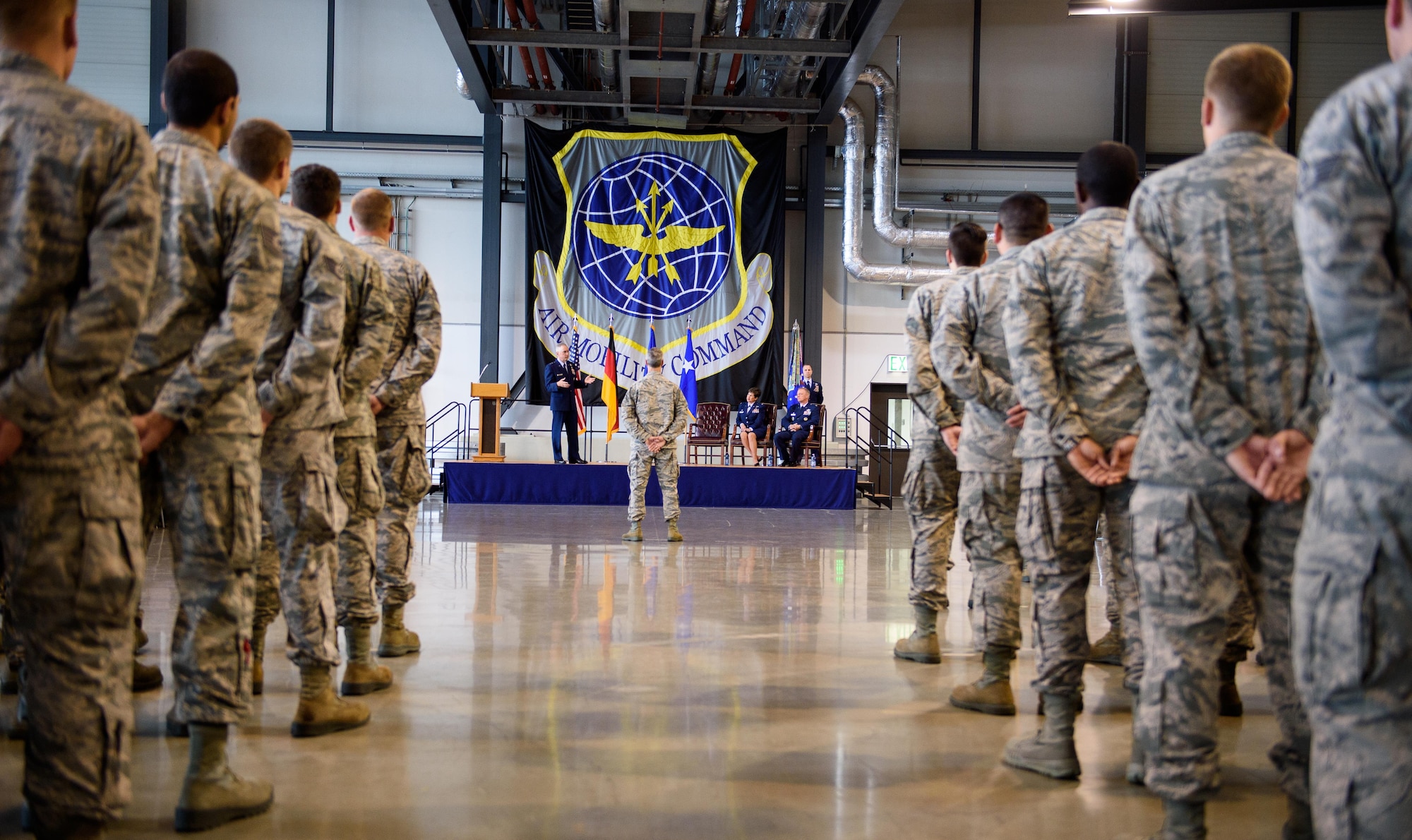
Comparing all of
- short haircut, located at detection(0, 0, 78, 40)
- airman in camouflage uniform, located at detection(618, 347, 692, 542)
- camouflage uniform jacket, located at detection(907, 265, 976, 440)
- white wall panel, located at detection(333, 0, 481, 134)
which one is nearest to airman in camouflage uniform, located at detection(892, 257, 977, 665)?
camouflage uniform jacket, located at detection(907, 265, 976, 440)

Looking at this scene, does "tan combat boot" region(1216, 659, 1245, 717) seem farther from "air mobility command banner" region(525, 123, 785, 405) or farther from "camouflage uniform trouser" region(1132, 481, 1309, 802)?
"air mobility command banner" region(525, 123, 785, 405)

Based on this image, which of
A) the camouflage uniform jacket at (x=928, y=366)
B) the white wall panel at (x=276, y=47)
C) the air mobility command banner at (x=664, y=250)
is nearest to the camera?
the camouflage uniform jacket at (x=928, y=366)

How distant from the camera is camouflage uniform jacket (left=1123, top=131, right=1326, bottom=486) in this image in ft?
6.28

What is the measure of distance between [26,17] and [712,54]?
38.5 ft

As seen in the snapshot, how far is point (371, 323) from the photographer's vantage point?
10.8ft

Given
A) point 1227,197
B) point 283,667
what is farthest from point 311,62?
point 1227,197

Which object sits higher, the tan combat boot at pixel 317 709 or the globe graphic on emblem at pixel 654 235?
the globe graphic on emblem at pixel 654 235

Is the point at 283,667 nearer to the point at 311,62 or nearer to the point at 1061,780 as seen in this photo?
the point at 1061,780

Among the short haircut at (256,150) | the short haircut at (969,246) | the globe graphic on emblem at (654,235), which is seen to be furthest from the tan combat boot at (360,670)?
the globe graphic on emblem at (654,235)

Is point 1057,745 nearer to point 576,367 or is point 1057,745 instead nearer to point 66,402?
point 66,402

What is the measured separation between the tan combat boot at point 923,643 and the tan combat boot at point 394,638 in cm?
197

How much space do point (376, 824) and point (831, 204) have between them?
14.4 meters

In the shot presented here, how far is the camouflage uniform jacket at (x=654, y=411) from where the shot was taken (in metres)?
8.47

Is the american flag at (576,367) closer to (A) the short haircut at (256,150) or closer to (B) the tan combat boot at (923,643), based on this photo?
(B) the tan combat boot at (923,643)
